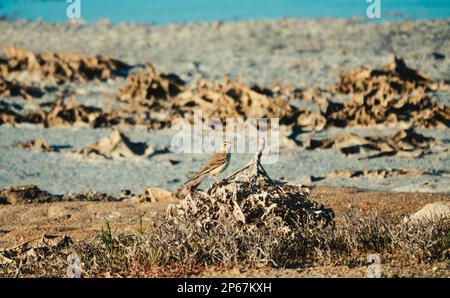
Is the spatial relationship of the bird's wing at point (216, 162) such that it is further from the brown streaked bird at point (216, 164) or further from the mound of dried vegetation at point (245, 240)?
the mound of dried vegetation at point (245, 240)

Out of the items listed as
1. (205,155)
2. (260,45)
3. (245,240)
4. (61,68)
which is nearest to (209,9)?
(260,45)

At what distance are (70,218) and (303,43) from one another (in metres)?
11.9

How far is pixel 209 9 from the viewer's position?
2791 centimetres

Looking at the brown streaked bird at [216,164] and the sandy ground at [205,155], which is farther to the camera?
the sandy ground at [205,155]

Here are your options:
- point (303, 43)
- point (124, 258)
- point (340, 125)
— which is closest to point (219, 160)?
point (124, 258)

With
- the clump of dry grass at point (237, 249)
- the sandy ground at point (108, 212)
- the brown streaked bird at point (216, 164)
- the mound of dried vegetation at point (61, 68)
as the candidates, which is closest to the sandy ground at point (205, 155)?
the sandy ground at point (108, 212)

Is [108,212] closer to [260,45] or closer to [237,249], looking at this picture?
[237,249]

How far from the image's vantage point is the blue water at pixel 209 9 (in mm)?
23344

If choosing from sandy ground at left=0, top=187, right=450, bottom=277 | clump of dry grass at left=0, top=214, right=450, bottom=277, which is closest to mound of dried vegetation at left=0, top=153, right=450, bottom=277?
clump of dry grass at left=0, top=214, right=450, bottom=277

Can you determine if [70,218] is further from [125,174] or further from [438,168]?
[438,168]

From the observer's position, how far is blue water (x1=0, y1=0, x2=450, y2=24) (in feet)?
76.6

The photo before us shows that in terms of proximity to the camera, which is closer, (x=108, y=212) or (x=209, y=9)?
(x=108, y=212)

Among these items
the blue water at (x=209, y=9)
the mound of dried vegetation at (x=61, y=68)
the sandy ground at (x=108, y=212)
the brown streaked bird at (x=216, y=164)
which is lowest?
the sandy ground at (x=108, y=212)

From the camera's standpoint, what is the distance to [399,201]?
7793 mm
